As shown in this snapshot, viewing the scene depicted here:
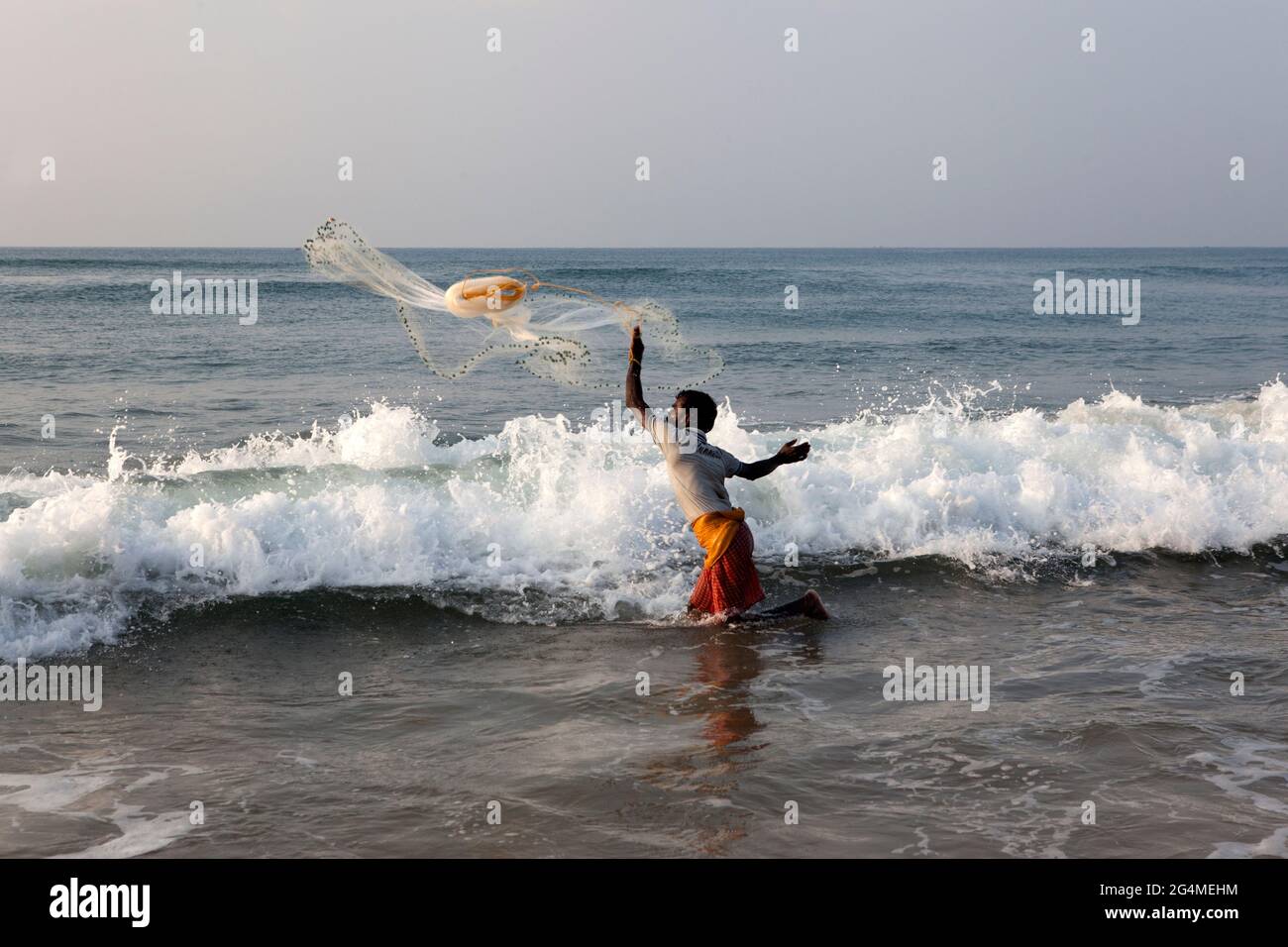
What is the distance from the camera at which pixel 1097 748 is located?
18.0ft

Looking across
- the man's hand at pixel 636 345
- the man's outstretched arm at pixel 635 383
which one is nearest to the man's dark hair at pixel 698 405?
the man's outstretched arm at pixel 635 383

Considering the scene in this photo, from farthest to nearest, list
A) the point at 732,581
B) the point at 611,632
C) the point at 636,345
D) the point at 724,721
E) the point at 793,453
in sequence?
1. the point at 611,632
2. the point at 732,581
3. the point at 793,453
4. the point at 636,345
5. the point at 724,721

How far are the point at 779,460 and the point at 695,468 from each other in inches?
21.3

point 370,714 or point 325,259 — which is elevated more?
point 325,259

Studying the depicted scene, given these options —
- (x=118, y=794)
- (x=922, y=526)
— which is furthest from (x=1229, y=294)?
(x=118, y=794)

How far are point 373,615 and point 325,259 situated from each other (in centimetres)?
282

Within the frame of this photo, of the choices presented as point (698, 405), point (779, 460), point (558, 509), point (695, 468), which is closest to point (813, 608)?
point (779, 460)

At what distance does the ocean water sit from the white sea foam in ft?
0.12

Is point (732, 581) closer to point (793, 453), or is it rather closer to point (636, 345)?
point (793, 453)

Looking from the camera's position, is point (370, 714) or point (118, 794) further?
point (370, 714)

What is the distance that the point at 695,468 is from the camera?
23.5 feet

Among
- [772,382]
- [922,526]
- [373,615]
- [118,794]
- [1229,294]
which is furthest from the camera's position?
[1229,294]

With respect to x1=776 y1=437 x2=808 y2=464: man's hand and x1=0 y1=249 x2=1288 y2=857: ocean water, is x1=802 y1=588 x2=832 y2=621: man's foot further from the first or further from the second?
x1=776 y1=437 x2=808 y2=464: man's hand
